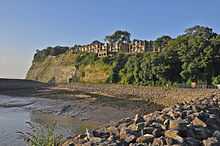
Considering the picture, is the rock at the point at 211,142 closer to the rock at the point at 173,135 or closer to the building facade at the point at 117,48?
the rock at the point at 173,135

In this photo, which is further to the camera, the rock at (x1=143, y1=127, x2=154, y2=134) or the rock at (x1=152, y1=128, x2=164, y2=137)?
the rock at (x1=143, y1=127, x2=154, y2=134)

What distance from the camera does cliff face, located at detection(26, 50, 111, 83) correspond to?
100m

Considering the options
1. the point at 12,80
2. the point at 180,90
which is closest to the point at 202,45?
the point at 180,90

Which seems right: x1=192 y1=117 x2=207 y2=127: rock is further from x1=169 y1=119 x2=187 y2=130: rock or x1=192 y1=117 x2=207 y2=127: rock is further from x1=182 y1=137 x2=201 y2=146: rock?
x1=182 y1=137 x2=201 y2=146: rock

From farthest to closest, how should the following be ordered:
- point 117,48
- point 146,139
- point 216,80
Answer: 1. point 117,48
2. point 216,80
3. point 146,139

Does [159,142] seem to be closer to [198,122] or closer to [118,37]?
[198,122]

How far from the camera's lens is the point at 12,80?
109 meters

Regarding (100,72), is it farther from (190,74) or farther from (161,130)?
(161,130)

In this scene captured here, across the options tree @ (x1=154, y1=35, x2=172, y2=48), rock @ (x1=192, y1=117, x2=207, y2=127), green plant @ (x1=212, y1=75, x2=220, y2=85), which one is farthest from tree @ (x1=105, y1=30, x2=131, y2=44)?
rock @ (x1=192, y1=117, x2=207, y2=127)

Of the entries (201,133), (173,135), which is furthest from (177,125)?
(173,135)

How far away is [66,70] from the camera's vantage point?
12431 centimetres

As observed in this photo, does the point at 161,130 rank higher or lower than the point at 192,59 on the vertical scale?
lower

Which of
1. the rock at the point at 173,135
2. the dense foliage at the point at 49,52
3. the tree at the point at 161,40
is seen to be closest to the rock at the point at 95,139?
the rock at the point at 173,135

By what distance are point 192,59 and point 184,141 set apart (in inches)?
1962
